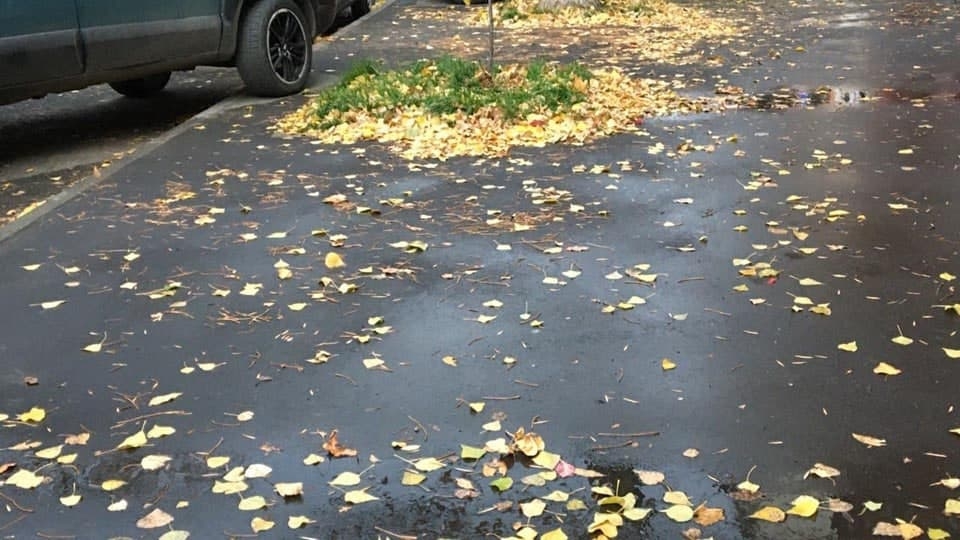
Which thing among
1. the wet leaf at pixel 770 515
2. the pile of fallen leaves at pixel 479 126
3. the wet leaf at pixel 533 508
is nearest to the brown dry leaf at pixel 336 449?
the wet leaf at pixel 533 508

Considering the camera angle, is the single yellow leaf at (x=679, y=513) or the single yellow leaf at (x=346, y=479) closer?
the single yellow leaf at (x=679, y=513)

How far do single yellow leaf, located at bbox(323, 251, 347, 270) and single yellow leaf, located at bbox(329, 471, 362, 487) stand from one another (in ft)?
6.59

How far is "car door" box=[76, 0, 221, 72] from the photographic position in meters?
7.62

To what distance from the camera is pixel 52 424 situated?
3.71m

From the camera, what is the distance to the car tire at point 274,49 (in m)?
9.19

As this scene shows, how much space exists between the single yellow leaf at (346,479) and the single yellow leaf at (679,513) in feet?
3.32

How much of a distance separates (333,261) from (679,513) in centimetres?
271

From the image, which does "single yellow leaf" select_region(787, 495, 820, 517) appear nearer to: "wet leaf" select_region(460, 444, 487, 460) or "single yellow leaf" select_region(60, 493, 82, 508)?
"wet leaf" select_region(460, 444, 487, 460)

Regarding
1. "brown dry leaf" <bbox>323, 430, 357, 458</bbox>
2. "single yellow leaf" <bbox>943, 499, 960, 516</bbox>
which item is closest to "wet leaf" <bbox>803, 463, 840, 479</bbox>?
"single yellow leaf" <bbox>943, 499, 960, 516</bbox>

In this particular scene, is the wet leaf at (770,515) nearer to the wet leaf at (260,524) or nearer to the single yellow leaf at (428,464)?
the single yellow leaf at (428,464)

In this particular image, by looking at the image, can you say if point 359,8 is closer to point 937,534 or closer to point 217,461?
point 217,461

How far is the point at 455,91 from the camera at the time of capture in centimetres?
856

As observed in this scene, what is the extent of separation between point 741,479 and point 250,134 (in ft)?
19.8

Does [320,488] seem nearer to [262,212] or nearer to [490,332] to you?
[490,332]
